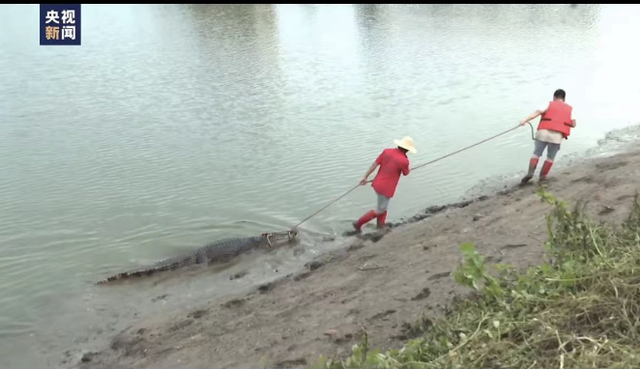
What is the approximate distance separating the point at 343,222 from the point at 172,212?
295cm

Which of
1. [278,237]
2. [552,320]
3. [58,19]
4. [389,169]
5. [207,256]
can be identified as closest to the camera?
[552,320]

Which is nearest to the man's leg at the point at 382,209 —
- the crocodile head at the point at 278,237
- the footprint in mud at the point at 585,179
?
the crocodile head at the point at 278,237

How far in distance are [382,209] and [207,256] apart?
9.06 ft

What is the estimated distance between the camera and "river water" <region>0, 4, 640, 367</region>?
755 cm

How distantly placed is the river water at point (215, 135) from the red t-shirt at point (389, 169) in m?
1.22

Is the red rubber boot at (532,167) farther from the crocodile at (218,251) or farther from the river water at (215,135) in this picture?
the crocodile at (218,251)

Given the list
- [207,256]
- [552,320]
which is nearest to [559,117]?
[207,256]

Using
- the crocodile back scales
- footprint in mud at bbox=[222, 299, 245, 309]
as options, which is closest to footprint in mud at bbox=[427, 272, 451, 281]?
footprint in mud at bbox=[222, 299, 245, 309]

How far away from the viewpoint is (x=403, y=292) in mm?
5750

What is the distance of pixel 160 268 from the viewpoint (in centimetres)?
759

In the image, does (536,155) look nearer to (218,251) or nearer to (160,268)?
(218,251)

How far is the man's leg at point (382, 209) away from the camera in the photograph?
330 inches

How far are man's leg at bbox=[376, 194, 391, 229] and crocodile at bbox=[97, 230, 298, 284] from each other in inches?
53.5

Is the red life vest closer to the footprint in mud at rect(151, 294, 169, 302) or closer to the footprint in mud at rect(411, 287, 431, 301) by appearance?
the footprint in mud at rect(411, 287, 431, 301)
